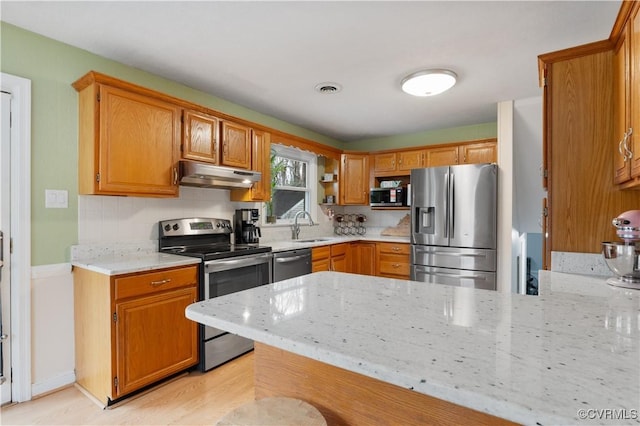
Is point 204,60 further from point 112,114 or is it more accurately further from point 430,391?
point 430,391

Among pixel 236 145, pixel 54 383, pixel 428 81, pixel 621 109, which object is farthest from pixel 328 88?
pixel 54 383

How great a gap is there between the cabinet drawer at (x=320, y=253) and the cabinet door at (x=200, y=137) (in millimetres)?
1420

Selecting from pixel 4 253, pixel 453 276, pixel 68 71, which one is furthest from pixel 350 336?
pixel 453 276

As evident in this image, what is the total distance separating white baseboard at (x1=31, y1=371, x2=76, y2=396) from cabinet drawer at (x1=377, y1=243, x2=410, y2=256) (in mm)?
3289

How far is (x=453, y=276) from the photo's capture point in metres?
3.69

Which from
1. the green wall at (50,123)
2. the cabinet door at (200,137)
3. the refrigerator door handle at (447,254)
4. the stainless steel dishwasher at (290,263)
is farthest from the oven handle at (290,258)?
the green wall at (50,123)

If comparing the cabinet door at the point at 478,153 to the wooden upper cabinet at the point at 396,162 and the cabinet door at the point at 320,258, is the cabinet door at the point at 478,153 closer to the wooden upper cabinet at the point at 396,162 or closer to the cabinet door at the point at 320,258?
the wooden upper cabinet at the point at 396,162

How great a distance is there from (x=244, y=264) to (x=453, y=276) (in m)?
2.28

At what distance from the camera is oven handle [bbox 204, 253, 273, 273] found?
8.41 feet

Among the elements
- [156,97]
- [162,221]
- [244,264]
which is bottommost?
[244,264]

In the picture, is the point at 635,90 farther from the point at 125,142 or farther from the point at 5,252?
the point at 5,252

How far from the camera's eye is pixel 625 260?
1.60 m

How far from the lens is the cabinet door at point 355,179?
4805 millimetres

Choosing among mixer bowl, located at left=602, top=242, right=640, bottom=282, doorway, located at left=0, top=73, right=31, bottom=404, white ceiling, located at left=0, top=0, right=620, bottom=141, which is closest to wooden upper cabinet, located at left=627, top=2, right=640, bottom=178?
mixer bowl, located at left=602, top=242, right=640, bottom=282
